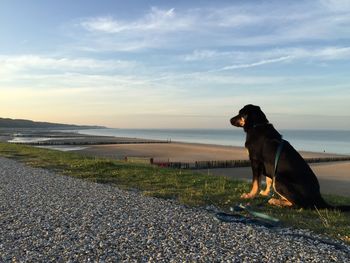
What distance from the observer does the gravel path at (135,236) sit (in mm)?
5570

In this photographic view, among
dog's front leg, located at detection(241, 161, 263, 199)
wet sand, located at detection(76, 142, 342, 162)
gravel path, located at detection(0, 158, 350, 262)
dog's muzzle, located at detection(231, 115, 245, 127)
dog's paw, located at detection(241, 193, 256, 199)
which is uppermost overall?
dog's muzzle, located at detection(231, 115, 245, 127)

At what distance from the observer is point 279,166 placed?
884 centimetres

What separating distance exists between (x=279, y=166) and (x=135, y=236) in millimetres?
3853

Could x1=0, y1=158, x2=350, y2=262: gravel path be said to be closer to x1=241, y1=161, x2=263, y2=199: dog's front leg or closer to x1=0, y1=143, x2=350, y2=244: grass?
x1=0, y1=143, x2=350, y2=244: grass

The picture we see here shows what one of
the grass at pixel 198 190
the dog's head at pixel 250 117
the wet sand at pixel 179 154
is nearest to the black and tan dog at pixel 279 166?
the dog's head at pixel 250 117

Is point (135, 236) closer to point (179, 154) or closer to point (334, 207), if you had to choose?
point (334, 207)

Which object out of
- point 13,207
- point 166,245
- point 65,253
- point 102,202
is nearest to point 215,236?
point 166,245

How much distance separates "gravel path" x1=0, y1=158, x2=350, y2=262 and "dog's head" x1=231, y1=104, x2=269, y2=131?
2664mm

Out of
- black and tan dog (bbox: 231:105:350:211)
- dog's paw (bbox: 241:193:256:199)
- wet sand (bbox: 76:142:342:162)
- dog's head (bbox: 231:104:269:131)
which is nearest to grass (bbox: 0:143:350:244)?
dog's paw (bbox: 241:193:256:199)

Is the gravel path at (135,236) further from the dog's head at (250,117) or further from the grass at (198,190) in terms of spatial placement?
the dog's head at (250,117)

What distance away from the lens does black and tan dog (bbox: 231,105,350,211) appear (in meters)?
8.70

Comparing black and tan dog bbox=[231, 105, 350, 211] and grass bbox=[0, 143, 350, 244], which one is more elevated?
black and tan dog bbox=[231, 105, 350, 211]

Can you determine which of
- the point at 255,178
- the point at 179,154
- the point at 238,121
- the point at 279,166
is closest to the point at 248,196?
the point at 255,178

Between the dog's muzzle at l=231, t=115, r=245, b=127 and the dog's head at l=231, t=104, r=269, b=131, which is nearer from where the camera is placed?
the dog's head at l=231, t=104, r=269, b=131
